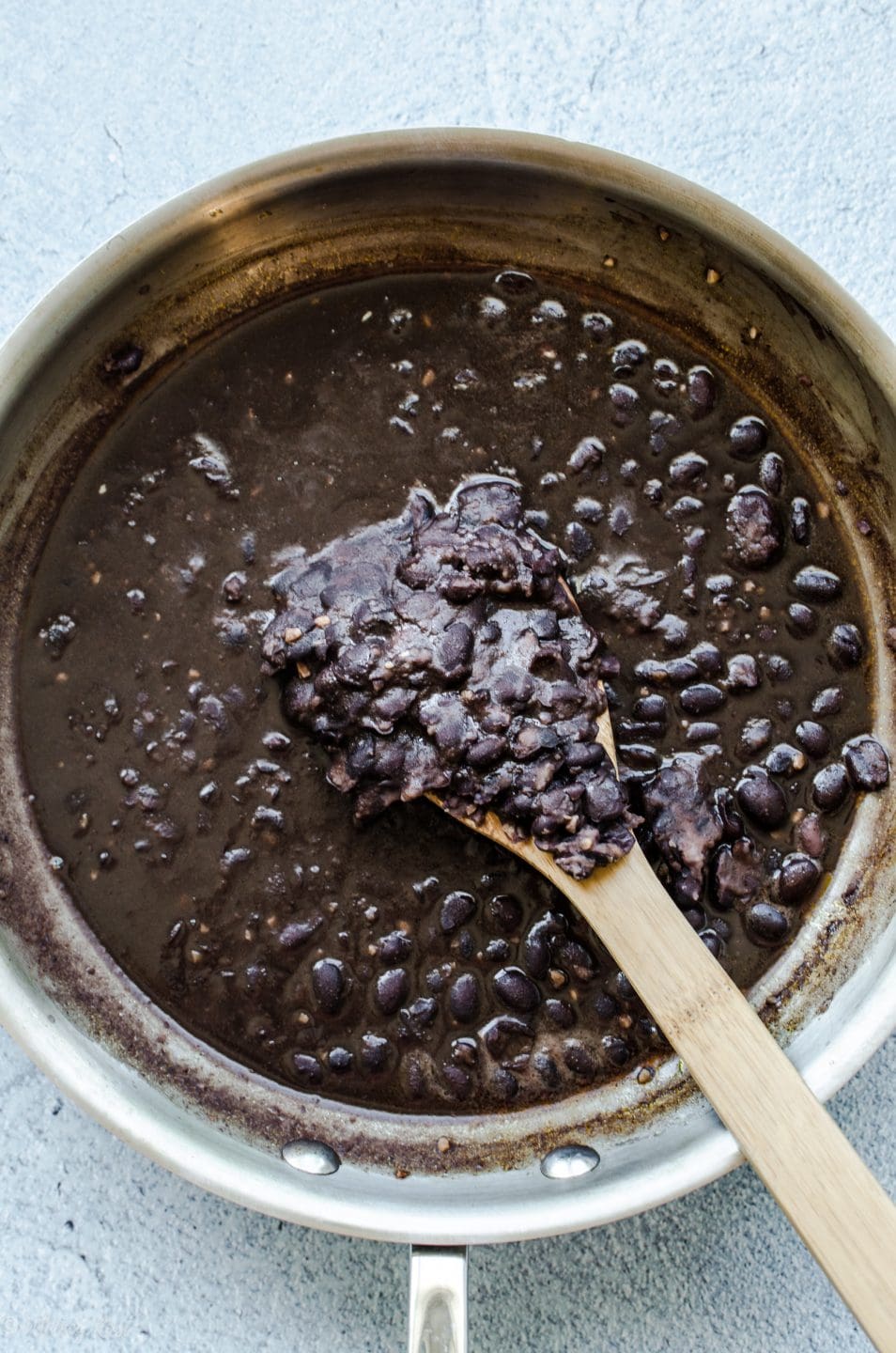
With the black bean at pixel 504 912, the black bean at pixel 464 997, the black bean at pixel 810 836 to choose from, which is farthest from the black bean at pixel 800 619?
the black bean at pixel 464 997

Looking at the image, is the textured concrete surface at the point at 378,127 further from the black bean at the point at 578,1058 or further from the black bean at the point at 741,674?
the black bean at the point at 741,674

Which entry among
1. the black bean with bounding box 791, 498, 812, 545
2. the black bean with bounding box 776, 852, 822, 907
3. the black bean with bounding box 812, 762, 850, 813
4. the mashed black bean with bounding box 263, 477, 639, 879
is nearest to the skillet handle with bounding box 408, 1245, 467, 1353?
the mashed black bean with bounding box 263, 477, 639, 879

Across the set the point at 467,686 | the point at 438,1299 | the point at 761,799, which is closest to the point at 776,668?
the point at 761,799

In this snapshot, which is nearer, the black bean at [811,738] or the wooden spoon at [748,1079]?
the wooden spoon at [748,1079]

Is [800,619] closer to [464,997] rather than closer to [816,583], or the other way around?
[816,583]

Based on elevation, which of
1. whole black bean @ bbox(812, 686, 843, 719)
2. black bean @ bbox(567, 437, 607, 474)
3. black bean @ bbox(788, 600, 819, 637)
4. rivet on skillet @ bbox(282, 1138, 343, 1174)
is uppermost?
black bean @ bbox(567, 437, 607, 474)

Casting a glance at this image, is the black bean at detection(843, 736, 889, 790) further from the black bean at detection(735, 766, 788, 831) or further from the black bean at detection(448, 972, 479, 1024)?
the black bean at detection(448, 972, 479, 1024)

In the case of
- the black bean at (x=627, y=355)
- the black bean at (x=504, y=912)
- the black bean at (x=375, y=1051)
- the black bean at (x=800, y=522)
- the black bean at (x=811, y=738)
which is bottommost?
the black bean at (x=375, y=1051)
